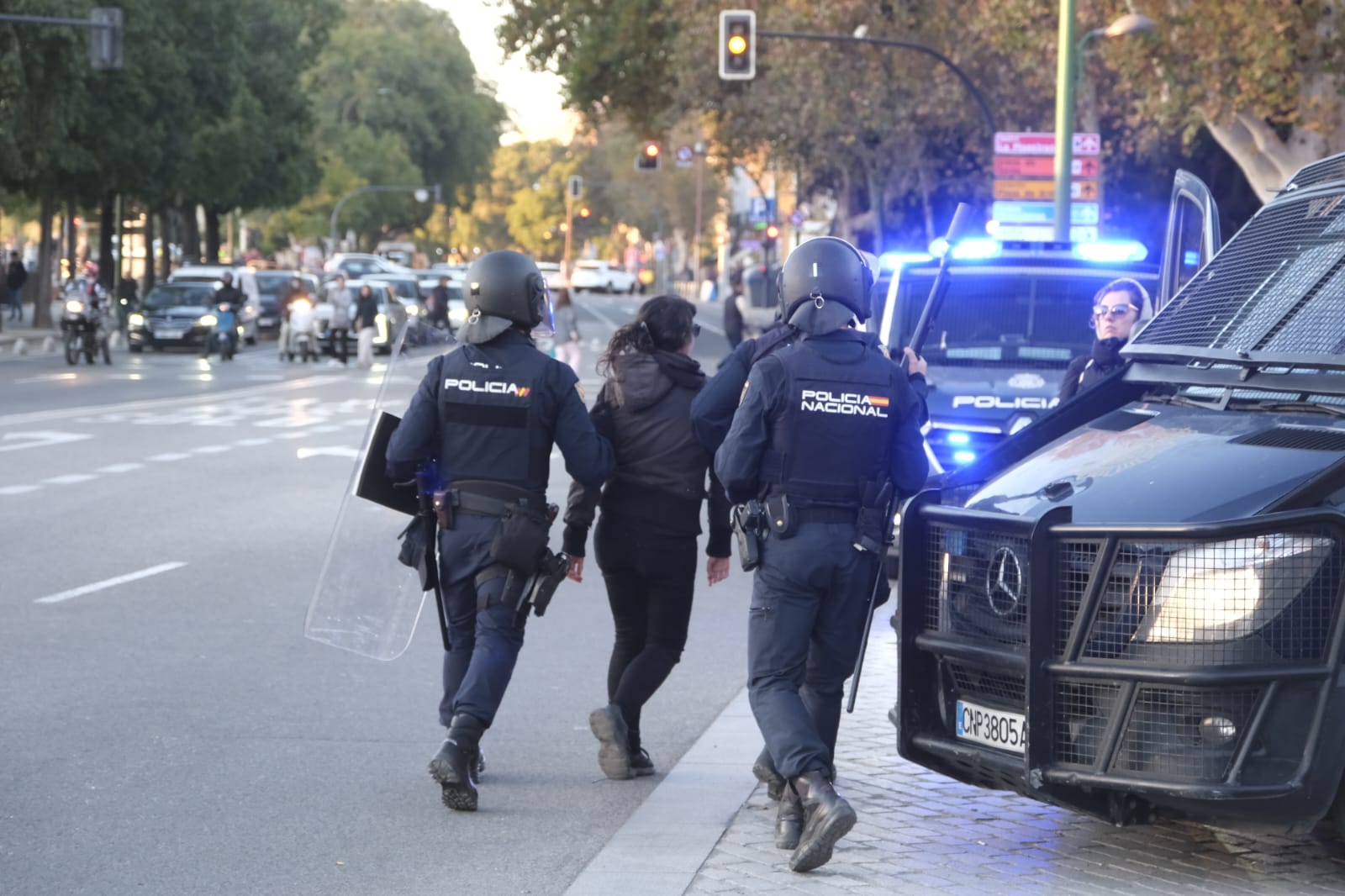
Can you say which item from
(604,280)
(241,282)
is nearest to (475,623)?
(241,282)

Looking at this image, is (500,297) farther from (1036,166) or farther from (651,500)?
(1036,166)

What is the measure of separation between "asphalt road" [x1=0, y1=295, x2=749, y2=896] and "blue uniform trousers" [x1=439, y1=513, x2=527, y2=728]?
0.36m

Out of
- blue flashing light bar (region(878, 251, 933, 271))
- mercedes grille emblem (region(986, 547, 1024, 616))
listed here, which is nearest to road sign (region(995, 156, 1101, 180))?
blue flashing light bar (region(878, 251, 933, 271))

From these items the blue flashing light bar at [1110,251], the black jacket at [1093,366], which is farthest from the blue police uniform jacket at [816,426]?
the blue flashing light bar at [1110,251]

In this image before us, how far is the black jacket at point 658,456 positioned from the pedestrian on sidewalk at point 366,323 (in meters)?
31.6

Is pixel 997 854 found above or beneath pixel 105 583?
above

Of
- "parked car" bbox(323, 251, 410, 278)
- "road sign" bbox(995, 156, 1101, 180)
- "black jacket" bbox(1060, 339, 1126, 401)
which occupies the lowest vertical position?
"parked car" bbox(323, 251, 410, 278)

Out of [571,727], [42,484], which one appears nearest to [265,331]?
[42,484]

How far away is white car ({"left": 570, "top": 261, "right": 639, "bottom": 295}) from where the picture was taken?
11725 centimetres

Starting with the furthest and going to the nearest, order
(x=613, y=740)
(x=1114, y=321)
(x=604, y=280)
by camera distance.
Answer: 1. (x=604, y=280)
2. (x=1114, y=321)
3. (x=613, y=740)

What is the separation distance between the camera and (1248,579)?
521cm

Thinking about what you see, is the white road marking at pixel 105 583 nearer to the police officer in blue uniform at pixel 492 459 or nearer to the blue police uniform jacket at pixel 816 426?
the police officer in blue uniform at pixel 492 459

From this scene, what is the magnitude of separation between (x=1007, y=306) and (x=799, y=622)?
7.53 m

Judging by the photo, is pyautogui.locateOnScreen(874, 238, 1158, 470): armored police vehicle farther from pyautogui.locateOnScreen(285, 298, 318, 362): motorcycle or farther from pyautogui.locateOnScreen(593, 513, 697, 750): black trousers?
pyautogui.locateOnScreen(285, 298, 318, 362): motorcycle
